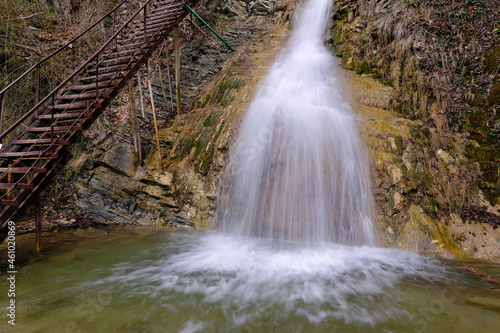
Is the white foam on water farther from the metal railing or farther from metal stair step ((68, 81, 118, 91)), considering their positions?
the metal railing

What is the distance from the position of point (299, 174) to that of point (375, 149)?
1.86 m

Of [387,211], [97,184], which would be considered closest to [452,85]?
[387,211]

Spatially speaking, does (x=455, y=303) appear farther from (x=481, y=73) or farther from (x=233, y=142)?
(x=481, y=73)

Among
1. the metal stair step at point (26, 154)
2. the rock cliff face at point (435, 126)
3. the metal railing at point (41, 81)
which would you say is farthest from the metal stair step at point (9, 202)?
the rock cliff face at point (435, 126)

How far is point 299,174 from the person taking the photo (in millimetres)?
5656

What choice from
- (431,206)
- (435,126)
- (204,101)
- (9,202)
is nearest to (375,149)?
(431,206)

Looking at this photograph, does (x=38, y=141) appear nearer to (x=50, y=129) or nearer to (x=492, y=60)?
(x=50, y=129)

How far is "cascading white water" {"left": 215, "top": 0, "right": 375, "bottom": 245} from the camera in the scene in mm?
5152

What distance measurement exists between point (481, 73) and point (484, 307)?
5740 millimetres

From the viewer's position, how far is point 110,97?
5688 millimetres

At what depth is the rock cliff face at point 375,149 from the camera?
4926 mm

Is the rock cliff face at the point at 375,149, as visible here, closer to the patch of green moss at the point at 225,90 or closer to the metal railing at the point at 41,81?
the patch of green moss at the point at 225,90

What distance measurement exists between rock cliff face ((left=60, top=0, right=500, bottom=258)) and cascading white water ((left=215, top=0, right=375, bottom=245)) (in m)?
0.38

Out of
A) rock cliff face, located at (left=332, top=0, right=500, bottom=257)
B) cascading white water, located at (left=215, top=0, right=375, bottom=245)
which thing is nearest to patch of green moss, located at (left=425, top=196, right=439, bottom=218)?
rock cliff face, located at (left=332, top=0, right=500, bottom=257)
